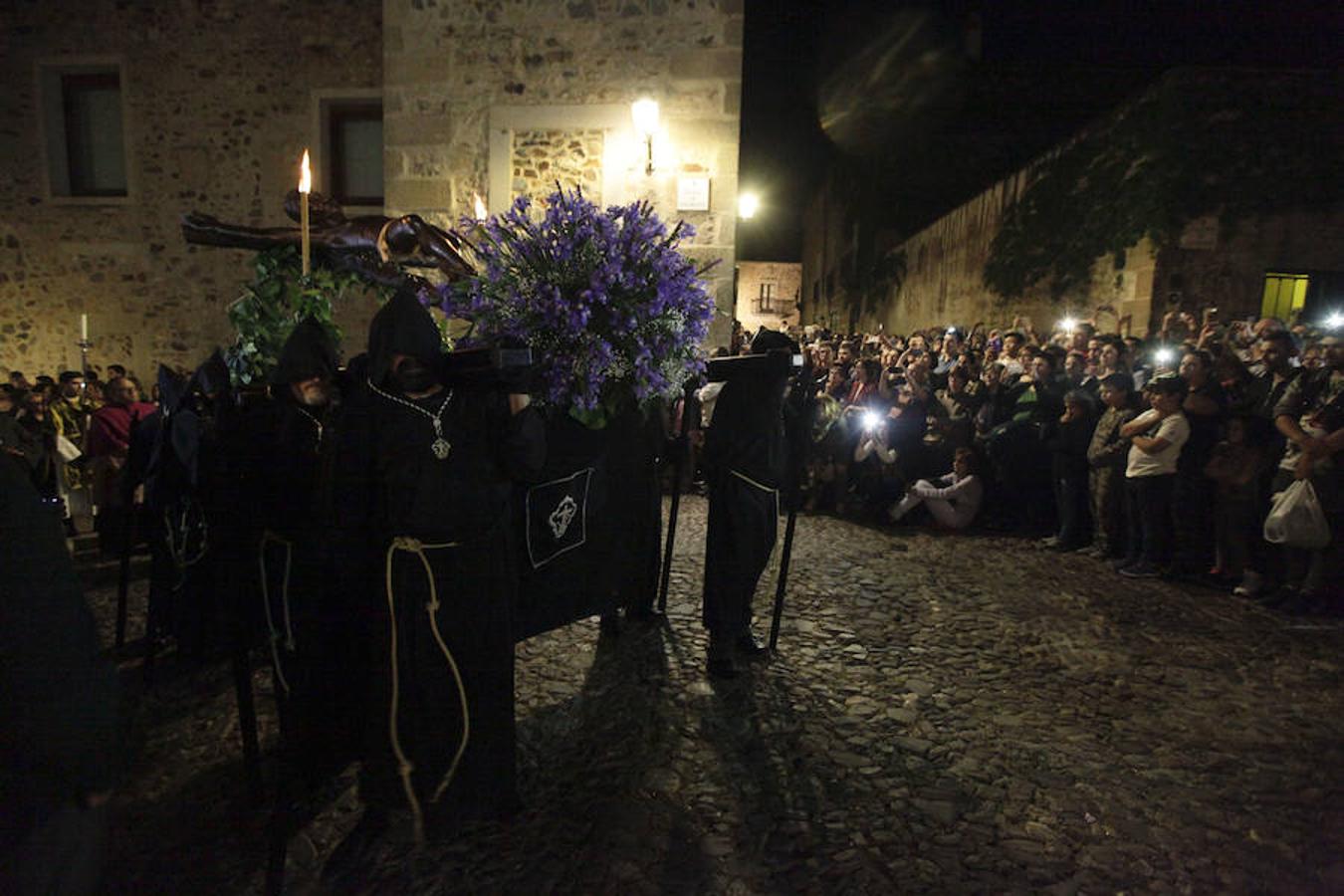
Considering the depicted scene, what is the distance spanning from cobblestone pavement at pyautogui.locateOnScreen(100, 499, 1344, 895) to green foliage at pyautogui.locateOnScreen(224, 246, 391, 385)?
1.91 m

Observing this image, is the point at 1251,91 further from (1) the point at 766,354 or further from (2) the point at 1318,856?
(2) the point at 1318,856

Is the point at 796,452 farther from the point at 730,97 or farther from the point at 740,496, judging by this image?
the point at 730,97

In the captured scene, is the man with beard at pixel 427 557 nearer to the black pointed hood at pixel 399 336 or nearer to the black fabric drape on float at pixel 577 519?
the black pointed hood at pixel 399 336

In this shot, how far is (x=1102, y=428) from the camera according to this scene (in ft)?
23.9

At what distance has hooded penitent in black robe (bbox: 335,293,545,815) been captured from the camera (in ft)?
9.26

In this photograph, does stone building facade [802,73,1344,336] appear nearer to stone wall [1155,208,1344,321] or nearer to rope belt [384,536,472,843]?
stone wall [1155,208,1344,321]

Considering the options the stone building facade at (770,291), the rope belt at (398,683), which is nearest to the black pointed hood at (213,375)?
the rope belt at (398,683)

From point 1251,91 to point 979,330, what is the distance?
18.4ft

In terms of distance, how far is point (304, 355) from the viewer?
331 cm

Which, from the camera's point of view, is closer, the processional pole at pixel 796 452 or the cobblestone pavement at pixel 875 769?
the cobblestone pavement at pixel 875 769

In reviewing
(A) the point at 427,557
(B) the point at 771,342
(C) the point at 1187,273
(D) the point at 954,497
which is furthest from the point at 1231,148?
(A) the point at 427,557

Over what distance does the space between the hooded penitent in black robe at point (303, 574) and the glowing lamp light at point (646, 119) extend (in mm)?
6584

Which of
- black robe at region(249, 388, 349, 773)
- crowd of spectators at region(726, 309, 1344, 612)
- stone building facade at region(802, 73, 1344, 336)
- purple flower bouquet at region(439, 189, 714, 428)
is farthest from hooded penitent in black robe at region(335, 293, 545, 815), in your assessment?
stone building facade at region(802, 73, 1344, 336)

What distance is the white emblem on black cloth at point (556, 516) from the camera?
366cm
